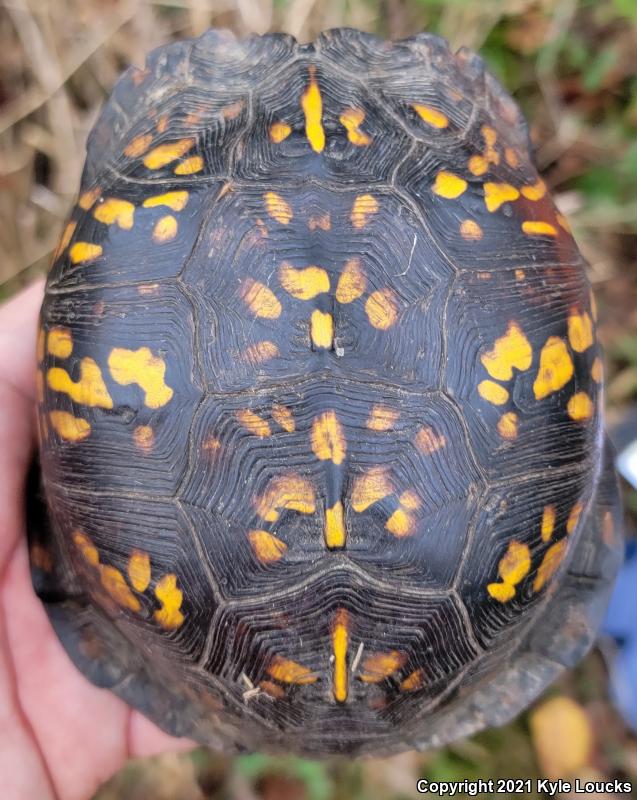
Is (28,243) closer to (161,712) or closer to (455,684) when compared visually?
(161,712)

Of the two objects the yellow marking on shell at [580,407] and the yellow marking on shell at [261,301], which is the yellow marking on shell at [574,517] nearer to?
the yellow marking on shell at [580,407]

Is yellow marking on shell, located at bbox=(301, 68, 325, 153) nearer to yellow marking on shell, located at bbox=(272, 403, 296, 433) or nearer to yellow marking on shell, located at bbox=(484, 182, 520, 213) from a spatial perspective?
yellow marking on shell, located at bbox=(484, 182, 520, 213)

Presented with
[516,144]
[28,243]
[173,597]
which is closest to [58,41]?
[28,243]

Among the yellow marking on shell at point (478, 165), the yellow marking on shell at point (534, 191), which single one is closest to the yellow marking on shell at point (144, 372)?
the yellow marking on shell at point (478, 165)

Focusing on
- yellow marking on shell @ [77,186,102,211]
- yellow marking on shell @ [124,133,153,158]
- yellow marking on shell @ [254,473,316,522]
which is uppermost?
yellow marking on shell @ [124,133,153,158]

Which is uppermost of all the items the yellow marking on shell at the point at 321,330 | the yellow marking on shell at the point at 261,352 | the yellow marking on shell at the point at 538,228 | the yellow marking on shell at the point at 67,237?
the yellow marking on shell at the point at 67,237

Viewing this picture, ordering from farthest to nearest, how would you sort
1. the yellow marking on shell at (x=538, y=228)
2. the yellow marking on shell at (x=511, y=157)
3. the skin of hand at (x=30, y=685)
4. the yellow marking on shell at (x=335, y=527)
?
the skin of hand at (x=30, y=685) → the yellow marking on shell at (x=511, y=157) → the yellow marking on shell at (x=538, y=228) → the yellow marking on shell at (x=335, y=527)

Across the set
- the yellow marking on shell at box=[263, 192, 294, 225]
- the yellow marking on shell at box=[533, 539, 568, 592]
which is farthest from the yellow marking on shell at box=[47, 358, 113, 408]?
the yellow marking on shell at box=[533, 539, 568, 592]
